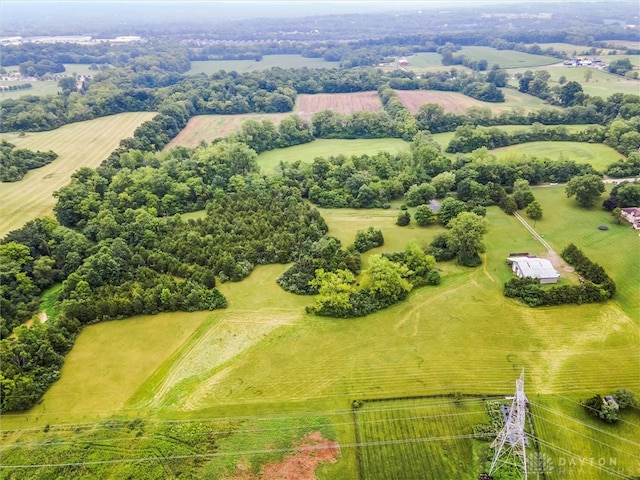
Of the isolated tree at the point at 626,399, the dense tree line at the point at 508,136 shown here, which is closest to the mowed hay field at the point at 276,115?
the dense tree line at the point at 508,136

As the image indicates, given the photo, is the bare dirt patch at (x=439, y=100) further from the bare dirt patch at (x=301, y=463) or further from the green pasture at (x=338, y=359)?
the bare dirt patch at (x=301, y=463)

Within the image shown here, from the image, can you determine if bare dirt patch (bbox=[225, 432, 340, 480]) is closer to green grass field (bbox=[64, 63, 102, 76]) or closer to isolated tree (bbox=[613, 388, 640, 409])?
isolated tree (bbox=[613, 388, 640, 409])

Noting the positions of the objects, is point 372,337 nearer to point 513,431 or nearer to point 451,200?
point 513,431

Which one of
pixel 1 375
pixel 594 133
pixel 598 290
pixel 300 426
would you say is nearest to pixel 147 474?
pixel 300 426

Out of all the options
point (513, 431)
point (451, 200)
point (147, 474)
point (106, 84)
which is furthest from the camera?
point (106, 84)

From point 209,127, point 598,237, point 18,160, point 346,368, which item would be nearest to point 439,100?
point 209,127

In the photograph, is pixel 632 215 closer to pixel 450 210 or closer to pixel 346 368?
pixel 450 210

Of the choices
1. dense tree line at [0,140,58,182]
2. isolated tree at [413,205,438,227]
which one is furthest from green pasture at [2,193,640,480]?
dense tree line at [0,140,58,182]
